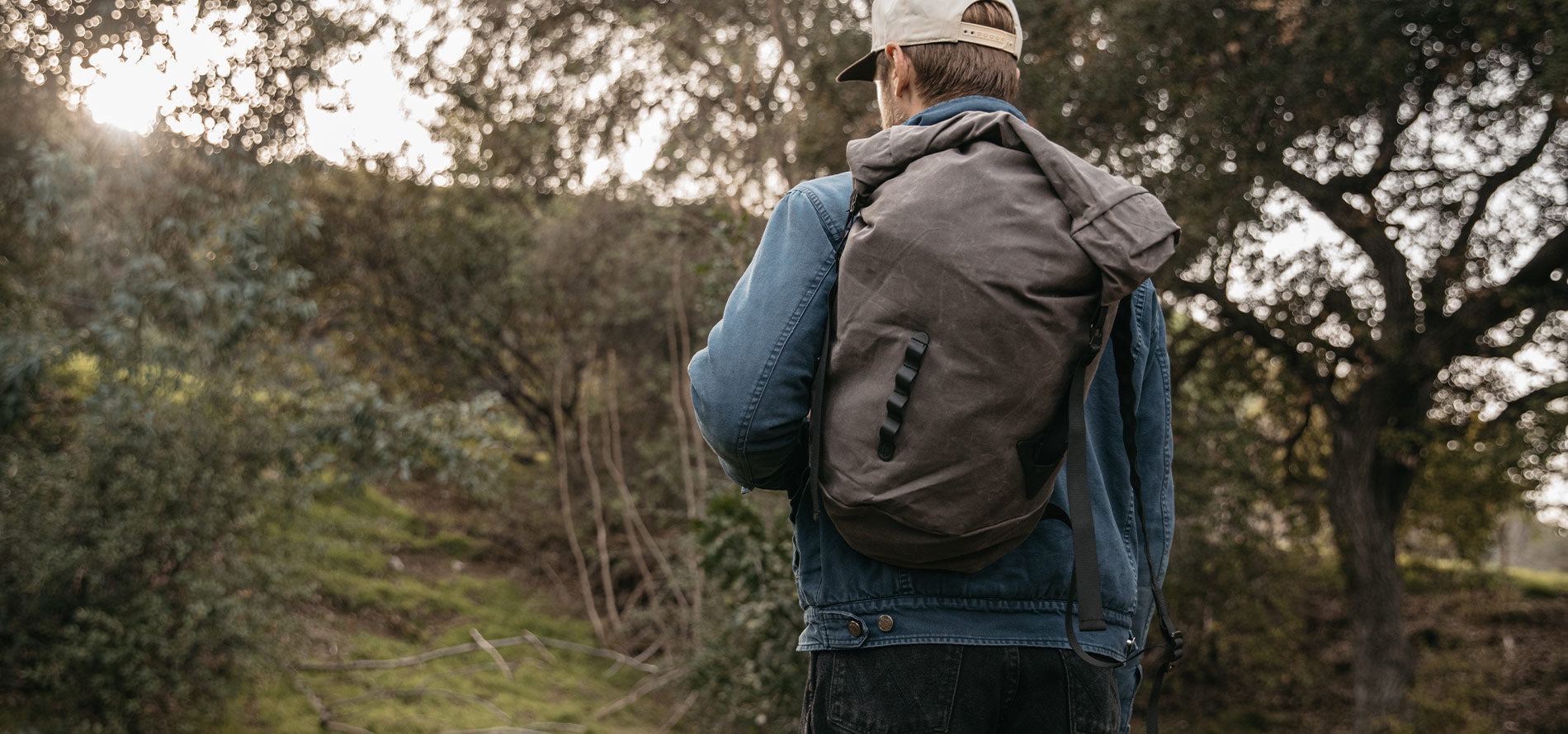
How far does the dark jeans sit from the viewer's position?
1345mm

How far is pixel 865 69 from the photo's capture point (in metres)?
1.65

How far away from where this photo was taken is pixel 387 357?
8781mm

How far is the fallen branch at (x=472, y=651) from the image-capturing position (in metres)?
6.60

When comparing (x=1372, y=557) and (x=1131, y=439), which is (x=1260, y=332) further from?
(x=1131, y=439)

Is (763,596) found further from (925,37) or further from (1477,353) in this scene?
(1477,353)

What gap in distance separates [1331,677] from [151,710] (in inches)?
343

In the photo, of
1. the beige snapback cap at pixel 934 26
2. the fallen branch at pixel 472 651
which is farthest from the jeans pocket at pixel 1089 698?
the fallen branch at pixel 472 651

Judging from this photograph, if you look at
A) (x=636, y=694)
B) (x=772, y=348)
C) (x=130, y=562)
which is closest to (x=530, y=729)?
(x=636, y=694)

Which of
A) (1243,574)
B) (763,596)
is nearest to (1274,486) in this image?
(1243,574)

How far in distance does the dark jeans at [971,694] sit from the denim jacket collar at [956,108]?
28.1 inches

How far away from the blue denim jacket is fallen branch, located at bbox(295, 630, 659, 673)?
5.09 metres

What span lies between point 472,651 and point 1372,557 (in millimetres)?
6608

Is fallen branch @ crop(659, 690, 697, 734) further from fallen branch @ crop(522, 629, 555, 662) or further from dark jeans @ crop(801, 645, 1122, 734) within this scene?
dark jeans @ crop(801, 645, 1122, 734)

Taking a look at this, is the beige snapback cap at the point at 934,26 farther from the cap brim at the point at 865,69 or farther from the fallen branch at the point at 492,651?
the fallen branch at the point at 492,651
